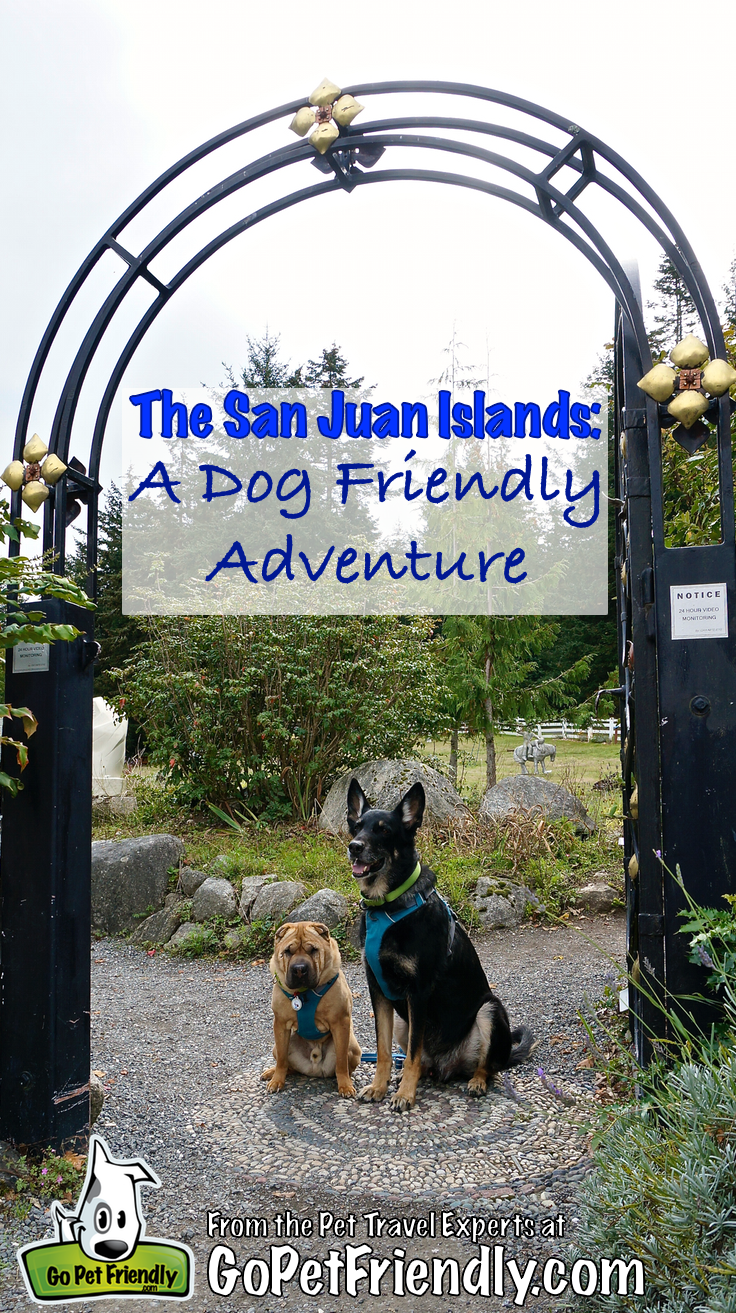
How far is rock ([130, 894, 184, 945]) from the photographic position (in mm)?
7141

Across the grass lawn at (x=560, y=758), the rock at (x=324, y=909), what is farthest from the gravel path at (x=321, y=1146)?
the grass lawn at (x=560, y=758)

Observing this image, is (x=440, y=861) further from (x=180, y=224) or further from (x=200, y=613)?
(x=180, y=224)

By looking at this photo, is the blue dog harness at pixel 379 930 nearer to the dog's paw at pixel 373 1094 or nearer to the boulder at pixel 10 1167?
the dog's paw at pixel 373 1094

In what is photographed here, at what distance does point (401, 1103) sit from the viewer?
3.62 m

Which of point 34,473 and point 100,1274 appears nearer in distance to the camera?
point 100,1274

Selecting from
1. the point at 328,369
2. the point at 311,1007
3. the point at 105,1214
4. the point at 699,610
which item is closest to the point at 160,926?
the point at 311,1007

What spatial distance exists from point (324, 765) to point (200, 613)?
214 centimetres

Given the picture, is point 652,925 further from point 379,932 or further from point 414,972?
point 379,932

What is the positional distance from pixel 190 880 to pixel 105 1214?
4.86 metres

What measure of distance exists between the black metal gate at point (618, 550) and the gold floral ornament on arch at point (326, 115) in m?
0.02

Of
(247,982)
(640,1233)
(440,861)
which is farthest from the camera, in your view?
(440,861)

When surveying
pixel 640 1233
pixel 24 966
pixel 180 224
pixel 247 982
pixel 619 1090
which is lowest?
pixel 247 982

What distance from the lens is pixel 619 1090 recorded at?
3.69 metres

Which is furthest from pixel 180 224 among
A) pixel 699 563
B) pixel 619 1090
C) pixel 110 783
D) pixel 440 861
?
pixel 110 783
